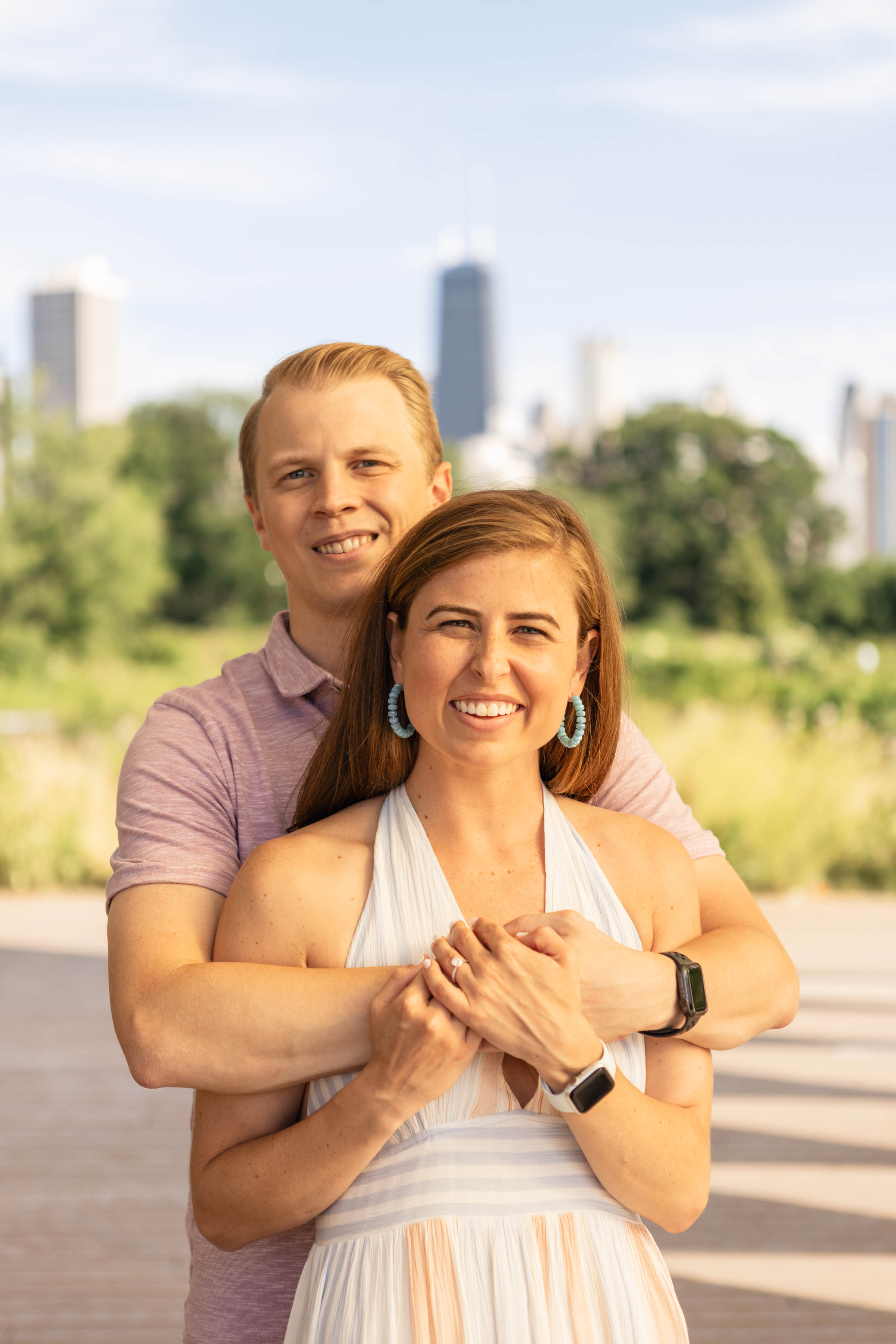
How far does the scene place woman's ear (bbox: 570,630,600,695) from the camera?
1.66 m

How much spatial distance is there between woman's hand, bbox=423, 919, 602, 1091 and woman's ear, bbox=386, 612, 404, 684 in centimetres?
37

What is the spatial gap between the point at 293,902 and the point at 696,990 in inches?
18.0

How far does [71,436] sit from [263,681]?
30304 millimetres

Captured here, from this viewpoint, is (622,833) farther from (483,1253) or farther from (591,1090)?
(483,1253)

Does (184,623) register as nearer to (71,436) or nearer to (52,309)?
(71,436)

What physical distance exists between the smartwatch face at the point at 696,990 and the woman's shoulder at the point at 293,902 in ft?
1.22

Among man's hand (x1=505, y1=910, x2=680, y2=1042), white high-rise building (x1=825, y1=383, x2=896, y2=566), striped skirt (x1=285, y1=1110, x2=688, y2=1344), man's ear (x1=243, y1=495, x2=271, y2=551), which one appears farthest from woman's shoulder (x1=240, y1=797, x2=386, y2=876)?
white high-rise building (x1=825, y1=383, x2=896, y2=566)

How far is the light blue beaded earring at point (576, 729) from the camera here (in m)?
1.69

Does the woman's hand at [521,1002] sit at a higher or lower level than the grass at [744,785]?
higher

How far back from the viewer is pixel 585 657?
5.49 ft

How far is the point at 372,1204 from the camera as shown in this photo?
4.79 feet

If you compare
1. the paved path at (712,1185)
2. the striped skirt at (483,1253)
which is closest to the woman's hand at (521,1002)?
the striped skirt at (483,1253)

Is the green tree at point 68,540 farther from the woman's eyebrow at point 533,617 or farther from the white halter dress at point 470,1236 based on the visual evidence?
the white halter dress at point 470,1236

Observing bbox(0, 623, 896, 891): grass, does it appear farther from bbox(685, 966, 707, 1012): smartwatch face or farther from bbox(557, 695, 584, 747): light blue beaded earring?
bbox(685, 966, 707, 1012): smartwatch face
